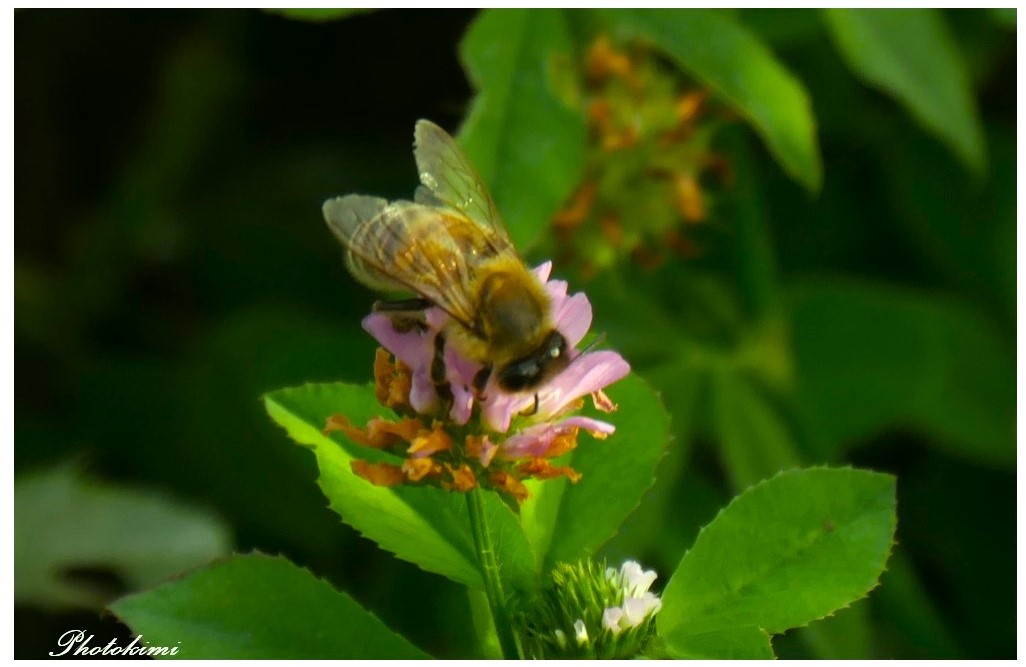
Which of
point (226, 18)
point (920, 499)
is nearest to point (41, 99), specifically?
point (226, 18)

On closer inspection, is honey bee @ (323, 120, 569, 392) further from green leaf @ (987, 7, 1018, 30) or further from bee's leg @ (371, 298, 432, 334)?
green leaf @ (987, 7, 1018, 30)

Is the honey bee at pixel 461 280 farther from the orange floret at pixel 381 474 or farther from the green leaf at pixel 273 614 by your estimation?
the green leaf at pixel 273 614

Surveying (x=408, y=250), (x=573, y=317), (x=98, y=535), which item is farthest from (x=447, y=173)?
(x=98, y=535)

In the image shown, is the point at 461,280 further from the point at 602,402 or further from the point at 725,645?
the point at 725,645

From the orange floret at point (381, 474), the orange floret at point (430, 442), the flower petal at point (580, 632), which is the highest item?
the orange floret at point (430, 442)

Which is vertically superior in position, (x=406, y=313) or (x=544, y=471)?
(x=406, y=313)

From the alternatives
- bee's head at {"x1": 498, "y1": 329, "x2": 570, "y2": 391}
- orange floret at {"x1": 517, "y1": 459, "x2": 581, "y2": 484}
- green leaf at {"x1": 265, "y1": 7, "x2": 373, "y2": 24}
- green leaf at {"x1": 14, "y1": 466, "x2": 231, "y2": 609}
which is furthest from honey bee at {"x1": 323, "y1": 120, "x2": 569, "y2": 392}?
green leaf at {"x1": 14, "y1": 466, "x2": 231, "y2": 609}

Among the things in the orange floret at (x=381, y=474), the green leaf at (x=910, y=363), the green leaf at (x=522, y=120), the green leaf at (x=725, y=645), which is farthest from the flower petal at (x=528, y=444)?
the green leaf at (x=910, y=363)

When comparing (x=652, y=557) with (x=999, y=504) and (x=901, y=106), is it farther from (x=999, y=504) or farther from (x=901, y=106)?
(x=901, y=106)

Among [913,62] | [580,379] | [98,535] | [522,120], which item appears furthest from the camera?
[913,62]
